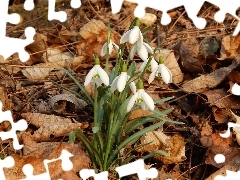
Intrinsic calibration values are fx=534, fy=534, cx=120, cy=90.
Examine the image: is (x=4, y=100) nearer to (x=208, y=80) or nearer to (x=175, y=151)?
(x=175, y=151)

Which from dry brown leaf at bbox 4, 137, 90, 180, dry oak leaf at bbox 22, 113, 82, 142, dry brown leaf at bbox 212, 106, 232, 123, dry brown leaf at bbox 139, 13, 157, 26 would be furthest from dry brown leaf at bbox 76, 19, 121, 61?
dry brown leaf at bbox 4, 137, 90, 180

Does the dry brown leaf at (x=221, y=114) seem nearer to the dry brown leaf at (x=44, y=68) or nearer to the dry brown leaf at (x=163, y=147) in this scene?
the dry brown leaf at (x=163, y=147)

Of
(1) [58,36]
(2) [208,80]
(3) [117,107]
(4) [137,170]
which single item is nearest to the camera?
(3) [117,107]

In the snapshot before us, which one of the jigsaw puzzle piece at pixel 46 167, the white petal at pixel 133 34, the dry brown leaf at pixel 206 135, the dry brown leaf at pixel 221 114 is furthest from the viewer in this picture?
the dry brown leaf at pixel 221 114

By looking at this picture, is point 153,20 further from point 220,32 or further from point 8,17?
point 8,17

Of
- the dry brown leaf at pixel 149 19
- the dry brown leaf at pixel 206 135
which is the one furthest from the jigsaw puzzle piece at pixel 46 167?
the dry brown leaf at pixel 149 19

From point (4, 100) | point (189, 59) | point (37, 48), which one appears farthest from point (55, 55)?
point (189, 59)
